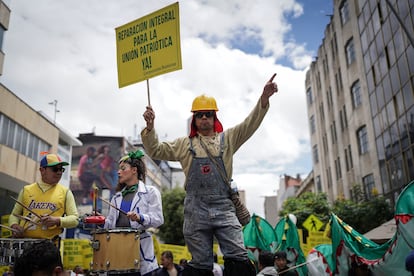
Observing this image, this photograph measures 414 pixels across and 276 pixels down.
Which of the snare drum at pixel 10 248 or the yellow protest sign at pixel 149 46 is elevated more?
the yellow protest sign at pixel 149 46

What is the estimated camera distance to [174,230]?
37438mm

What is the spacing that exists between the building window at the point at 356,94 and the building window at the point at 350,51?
1647 millimetres

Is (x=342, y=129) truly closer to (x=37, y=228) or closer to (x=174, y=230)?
(x=174, y=230)

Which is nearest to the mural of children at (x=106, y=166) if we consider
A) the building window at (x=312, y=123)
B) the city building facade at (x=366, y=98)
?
the building window at (x=312, y=123)

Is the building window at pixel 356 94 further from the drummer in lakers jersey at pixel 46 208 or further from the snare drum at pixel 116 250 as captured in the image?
the snare drum at pixel 116 250

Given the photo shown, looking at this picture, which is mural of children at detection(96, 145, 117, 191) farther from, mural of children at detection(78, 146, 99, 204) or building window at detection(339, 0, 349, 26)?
building window at detection(339, 0, 349, 26)

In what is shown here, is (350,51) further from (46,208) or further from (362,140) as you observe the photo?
(46,208)

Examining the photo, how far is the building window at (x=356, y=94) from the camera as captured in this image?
27208 millimetres

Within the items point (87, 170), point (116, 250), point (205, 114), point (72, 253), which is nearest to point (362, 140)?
point (72, 253)

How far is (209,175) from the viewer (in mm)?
4125

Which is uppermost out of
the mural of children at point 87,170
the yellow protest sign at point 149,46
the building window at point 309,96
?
the building window at point 309,96

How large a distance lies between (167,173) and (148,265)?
3195 inches

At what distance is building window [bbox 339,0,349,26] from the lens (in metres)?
29.2

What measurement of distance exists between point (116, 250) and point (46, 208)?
1339mm
